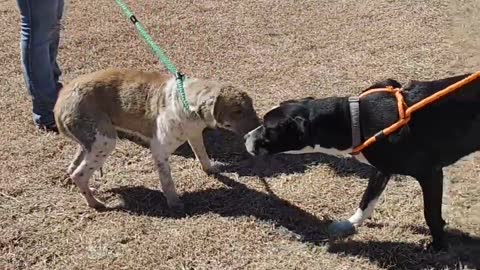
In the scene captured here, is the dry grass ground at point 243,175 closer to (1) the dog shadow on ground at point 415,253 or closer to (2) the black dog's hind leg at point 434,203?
(1) the dog shadow on ground at point 415,253

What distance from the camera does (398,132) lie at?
375 centimetres

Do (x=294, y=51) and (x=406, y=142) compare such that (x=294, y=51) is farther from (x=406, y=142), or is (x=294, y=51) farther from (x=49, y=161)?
(x=406, y=142)

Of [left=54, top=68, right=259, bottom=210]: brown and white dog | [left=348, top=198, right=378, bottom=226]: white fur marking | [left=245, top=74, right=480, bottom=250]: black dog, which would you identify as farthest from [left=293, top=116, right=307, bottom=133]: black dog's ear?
[left=348, top=198, right=378, bottom=226]: white fur marking

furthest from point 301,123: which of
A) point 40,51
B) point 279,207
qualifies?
point 40,51

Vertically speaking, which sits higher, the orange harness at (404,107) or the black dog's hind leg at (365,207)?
the orange harness at (404,107)

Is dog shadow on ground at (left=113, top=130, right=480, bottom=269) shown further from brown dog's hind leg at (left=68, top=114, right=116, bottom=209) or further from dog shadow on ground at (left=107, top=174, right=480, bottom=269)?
brown dog's hind leg at (left=68, top=114, right=116, bottom=209)

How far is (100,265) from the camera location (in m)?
4.12

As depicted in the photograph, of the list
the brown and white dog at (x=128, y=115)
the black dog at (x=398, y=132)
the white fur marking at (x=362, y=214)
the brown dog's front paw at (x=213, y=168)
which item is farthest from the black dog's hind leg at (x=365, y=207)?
the brown dog's front paw at (x=213, y=168)

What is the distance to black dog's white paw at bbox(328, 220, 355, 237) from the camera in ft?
14.1

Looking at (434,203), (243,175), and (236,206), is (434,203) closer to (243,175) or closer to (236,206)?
(236,206)

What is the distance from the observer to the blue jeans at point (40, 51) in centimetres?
516

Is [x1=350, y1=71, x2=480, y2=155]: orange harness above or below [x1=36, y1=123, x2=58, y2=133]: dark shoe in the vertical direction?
above

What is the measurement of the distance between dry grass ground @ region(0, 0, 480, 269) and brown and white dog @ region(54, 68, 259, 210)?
0.99 feet

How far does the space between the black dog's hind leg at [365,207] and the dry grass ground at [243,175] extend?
67 millimetres
